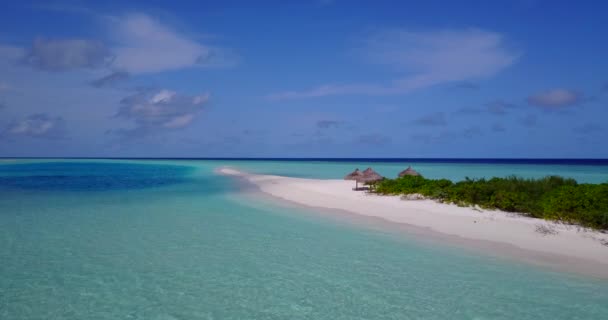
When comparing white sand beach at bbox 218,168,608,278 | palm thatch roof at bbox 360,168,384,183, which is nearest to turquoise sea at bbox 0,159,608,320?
white sand beach at bbox 218,168,608,278

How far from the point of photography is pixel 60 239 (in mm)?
10945

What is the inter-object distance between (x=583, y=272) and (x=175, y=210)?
553 inches

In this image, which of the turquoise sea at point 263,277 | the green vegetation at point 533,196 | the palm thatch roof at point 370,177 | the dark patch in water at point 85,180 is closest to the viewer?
the turquoise sea at point 263,277

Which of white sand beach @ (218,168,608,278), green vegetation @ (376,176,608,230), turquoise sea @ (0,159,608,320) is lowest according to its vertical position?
turquoise sea @ (0,159,608,320)

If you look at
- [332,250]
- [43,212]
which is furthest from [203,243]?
[43,212]

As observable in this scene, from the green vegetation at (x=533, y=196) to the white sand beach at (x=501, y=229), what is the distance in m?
0.46

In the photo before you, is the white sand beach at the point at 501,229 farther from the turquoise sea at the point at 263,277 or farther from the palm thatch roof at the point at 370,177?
the palm thatch roof at the point at 370,177

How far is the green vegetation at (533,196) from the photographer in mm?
11330

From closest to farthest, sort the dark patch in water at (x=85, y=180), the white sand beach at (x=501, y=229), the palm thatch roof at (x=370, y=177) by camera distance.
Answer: the white sand beach at (x=501, y=229) → the palm thatch roof at (x=370, y=177) → the dark patch in water at (x=85, y=180)

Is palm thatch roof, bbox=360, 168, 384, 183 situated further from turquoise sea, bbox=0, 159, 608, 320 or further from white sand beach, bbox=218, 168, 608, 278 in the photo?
turquoise sea, bbox=0, 159, 608, 320

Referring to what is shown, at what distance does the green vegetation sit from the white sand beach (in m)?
0.46

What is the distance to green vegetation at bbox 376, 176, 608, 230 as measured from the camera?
1133 cm

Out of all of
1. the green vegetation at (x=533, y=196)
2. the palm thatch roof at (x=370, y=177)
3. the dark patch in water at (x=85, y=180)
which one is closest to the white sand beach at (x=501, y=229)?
the green vegetation at (x=533, y=196)

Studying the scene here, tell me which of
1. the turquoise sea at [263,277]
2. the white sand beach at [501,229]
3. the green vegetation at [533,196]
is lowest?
the turquoise sea at [263,277]
